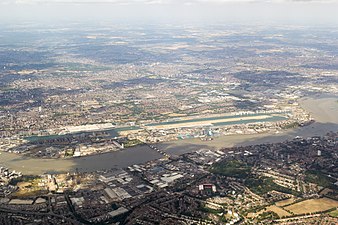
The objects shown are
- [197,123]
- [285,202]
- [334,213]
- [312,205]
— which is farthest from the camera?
[197,123]

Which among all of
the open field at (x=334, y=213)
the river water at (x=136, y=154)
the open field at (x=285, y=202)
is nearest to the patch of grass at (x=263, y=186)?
the open field at (x=285, y=202)

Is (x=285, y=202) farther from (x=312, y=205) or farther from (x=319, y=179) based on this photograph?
(x=319, y=179)

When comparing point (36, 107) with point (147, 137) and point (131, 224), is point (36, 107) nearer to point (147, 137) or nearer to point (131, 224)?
point (147, 137)

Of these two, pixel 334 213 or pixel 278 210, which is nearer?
pixel 334 213

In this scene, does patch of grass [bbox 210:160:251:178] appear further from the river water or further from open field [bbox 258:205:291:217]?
open field [bbox 258:205:291:217]

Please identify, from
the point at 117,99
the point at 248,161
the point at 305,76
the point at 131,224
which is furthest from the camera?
the point at 305,76

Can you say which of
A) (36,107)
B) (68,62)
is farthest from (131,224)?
(68,62)

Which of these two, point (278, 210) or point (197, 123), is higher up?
point (278, 210)

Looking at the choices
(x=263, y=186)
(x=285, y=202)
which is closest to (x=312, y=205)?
(x=285, y=202)
